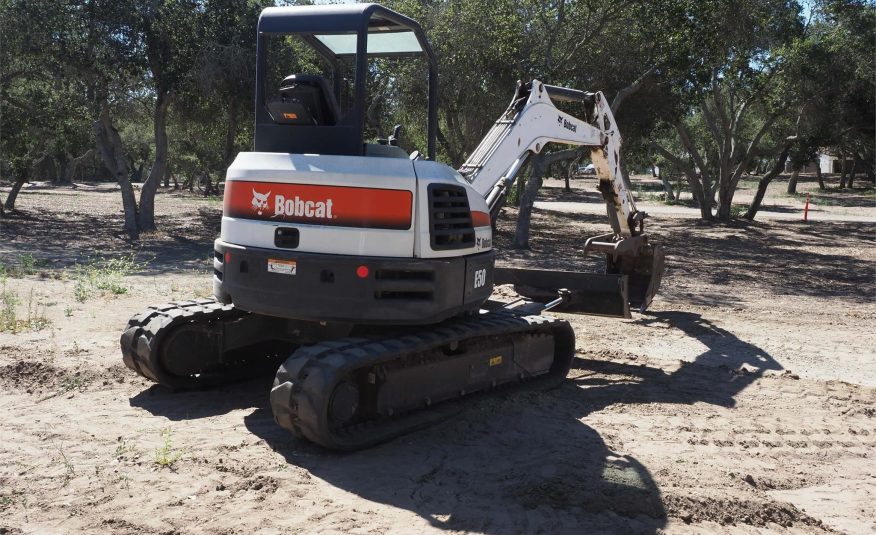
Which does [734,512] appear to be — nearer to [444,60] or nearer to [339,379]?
[339,379]

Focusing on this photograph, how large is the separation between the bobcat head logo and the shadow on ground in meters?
1.63

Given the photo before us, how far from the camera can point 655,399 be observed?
Result: 7191 millimetres

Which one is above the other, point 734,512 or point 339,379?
point 339,379

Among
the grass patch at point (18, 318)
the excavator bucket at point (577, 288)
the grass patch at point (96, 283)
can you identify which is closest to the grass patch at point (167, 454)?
the grass patch at point (18, 318)

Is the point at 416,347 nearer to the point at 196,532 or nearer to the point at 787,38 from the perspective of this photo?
the point at 196,532

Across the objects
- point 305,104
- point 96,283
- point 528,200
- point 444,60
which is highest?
point 444,60

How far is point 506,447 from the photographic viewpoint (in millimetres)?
5695

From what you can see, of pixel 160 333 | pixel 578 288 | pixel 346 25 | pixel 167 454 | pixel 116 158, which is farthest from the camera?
pixel 116 158

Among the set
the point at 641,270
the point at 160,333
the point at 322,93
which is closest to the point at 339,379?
the point at 160,333

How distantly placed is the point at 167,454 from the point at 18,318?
5318 millimetres

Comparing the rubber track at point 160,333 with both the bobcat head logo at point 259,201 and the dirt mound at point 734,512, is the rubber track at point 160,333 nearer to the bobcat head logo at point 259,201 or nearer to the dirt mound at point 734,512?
the bobcat head logo at point 259,201

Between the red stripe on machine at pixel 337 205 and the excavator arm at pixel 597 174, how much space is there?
1850mm

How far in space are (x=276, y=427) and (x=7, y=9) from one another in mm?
16210

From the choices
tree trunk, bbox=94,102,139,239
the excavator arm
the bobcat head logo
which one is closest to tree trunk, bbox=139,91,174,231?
tree trunk, bbox=94,102,139,239
